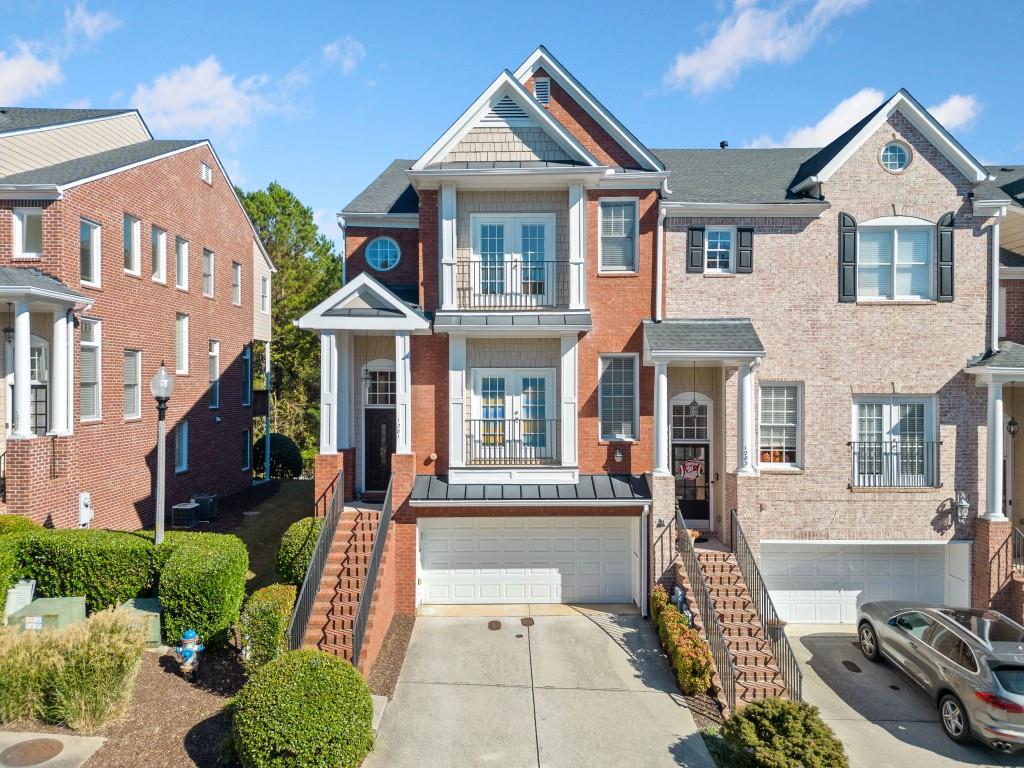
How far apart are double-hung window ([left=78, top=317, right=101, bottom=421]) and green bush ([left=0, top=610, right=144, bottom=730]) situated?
7.77 metres

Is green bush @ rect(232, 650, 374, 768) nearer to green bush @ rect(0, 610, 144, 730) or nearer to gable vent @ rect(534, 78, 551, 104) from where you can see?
green bush @ rect(0, 610, 144, 730)

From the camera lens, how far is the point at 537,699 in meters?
9.42

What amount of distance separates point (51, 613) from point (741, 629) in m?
12.1

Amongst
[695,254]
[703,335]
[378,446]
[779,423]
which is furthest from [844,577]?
[378,446]

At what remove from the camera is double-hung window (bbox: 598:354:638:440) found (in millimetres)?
13086

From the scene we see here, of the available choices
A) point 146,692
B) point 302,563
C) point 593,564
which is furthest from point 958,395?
point 146,692

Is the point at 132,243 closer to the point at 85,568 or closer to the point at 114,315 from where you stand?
the point at 114,315

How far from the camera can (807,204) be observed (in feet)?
41.6

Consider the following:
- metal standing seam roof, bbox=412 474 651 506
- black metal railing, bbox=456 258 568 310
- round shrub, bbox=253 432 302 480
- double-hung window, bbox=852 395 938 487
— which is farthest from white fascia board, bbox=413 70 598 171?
round shrub, bbox=253 432 302 480

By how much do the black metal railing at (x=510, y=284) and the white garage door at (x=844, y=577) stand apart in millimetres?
8002

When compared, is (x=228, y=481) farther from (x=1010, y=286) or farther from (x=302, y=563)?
(x=1010, y=286)

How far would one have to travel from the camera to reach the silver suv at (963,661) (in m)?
8.33

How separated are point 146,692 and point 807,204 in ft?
51.0

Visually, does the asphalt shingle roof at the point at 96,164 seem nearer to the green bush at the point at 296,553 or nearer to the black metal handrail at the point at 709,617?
the green bush at the point at 296,553
